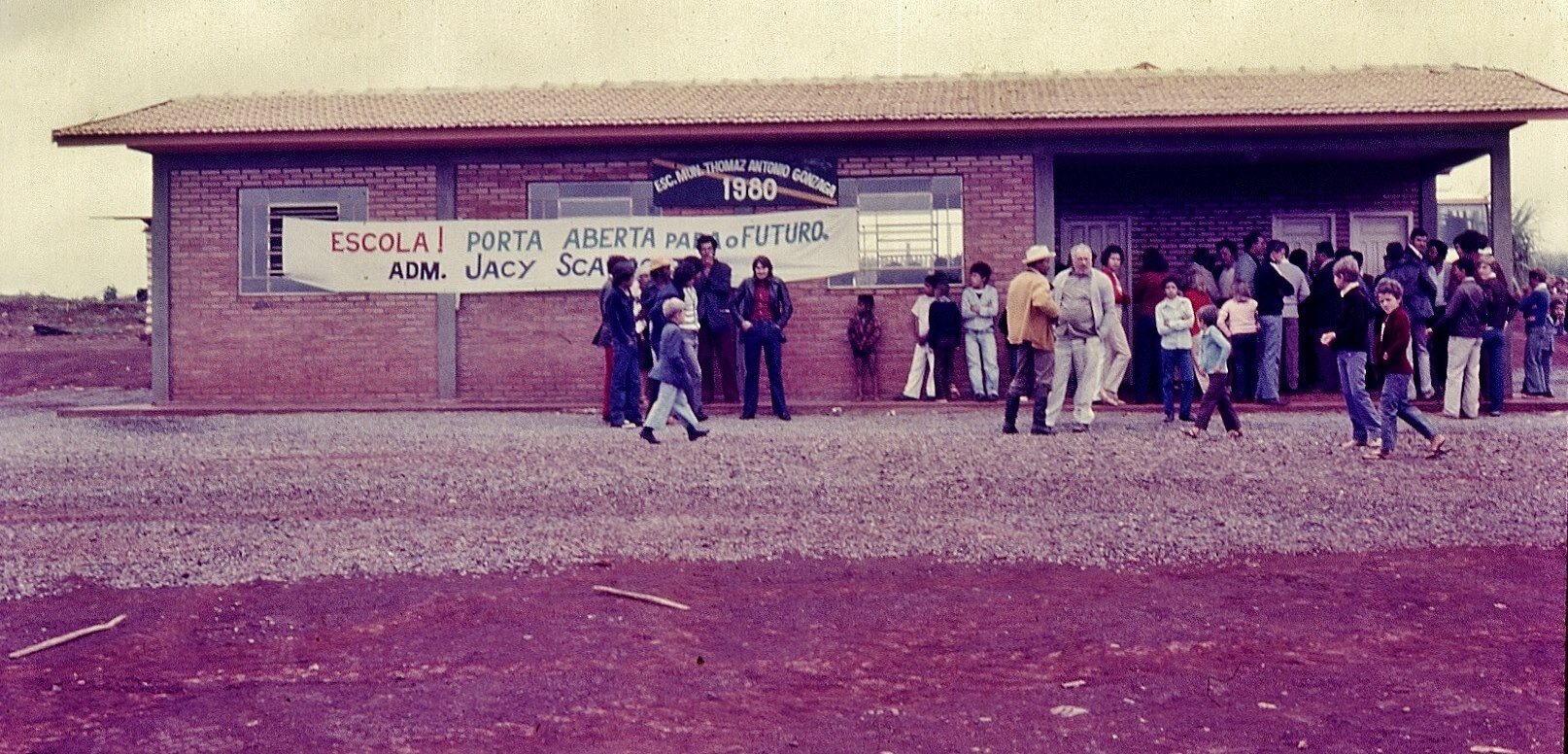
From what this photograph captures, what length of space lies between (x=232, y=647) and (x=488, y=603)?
1.02 metres

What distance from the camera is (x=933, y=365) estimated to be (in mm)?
16797

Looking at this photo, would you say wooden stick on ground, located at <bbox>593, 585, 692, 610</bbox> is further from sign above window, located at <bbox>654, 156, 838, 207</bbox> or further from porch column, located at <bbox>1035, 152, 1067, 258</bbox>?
porch column, located at <bbox>1035, 152, 1067, 258</bbox>

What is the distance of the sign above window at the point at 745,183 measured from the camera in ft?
56.2

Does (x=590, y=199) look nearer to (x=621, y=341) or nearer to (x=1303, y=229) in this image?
(x=621, y=341)

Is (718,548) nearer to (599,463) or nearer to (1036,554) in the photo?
(1036,554)

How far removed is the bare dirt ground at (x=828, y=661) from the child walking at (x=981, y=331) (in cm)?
945

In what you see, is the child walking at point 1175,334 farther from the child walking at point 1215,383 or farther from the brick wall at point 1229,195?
the brick wall at point 1229,195

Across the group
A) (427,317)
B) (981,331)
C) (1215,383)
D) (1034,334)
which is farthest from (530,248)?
(1215,383)

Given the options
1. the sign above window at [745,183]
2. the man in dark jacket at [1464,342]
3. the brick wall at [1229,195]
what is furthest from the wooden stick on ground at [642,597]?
the brick wall at [1229,195]

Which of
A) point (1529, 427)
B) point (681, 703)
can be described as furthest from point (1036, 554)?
point (1529, 427)

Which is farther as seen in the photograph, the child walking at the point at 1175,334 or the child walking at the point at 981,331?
the child walking at the point at 981,331

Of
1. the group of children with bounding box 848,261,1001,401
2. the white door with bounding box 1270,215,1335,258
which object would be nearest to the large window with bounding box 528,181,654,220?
the group of children with bounding box 848,261,1001,401

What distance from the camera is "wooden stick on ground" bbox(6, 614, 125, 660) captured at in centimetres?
557

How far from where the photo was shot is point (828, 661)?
538 centimetres
